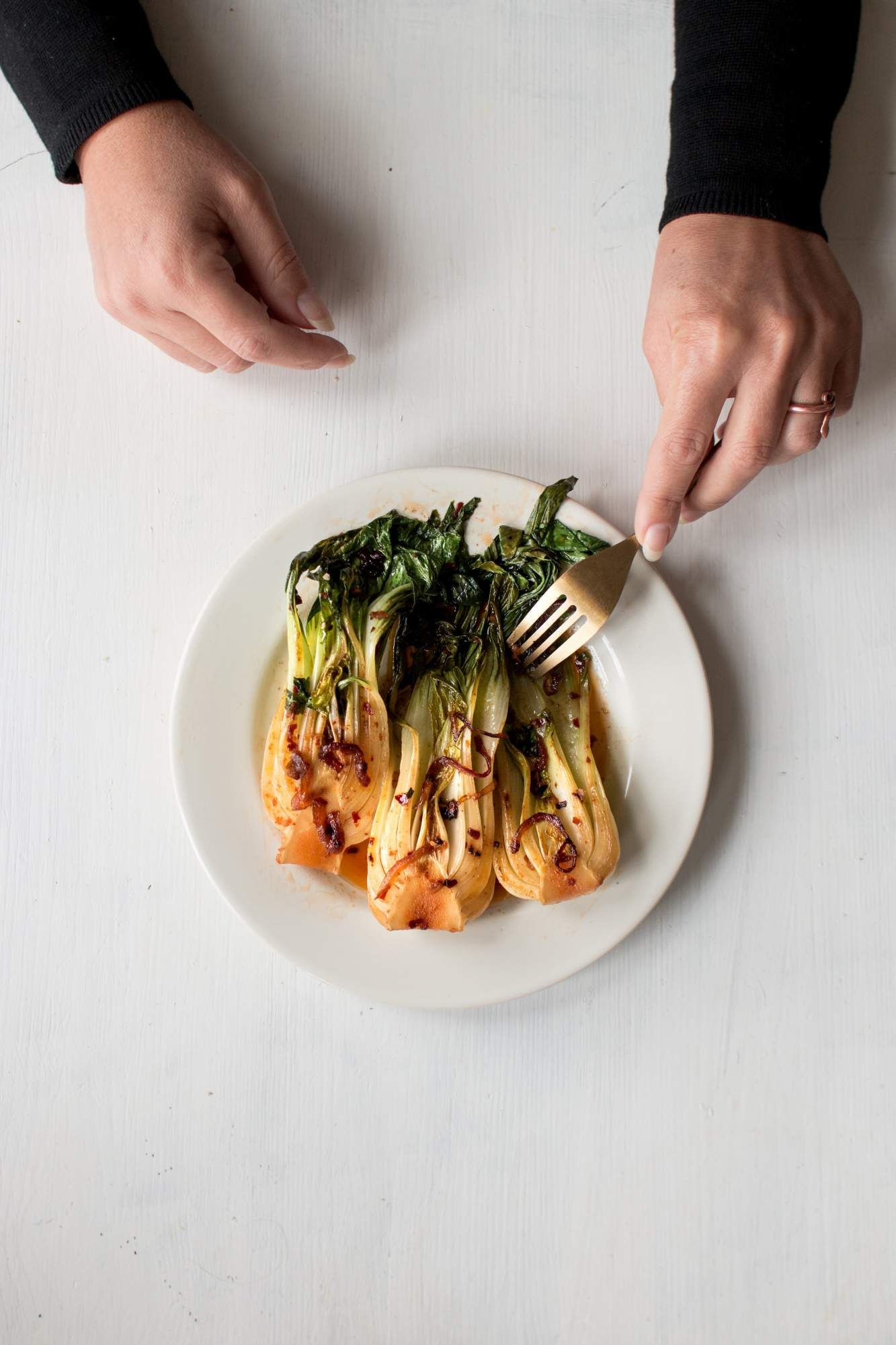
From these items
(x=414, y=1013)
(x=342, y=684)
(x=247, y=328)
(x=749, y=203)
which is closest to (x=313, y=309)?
(x=247, y=328)

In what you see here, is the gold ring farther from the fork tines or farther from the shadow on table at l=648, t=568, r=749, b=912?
the fork tines

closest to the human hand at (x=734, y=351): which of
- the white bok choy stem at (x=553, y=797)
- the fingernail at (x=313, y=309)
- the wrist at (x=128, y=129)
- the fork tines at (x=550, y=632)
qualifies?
the fork tines at (x=550, y=632)

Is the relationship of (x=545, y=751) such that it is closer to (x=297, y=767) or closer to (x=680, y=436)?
(x=297, y=767)

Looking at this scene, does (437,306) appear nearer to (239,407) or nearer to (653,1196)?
(239,407)

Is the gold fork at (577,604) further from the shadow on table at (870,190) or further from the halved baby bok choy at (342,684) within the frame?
the shadow on table at (870,190)

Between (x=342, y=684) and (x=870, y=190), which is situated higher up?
(x=870, y=190)

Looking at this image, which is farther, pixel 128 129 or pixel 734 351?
pixel 128 129
